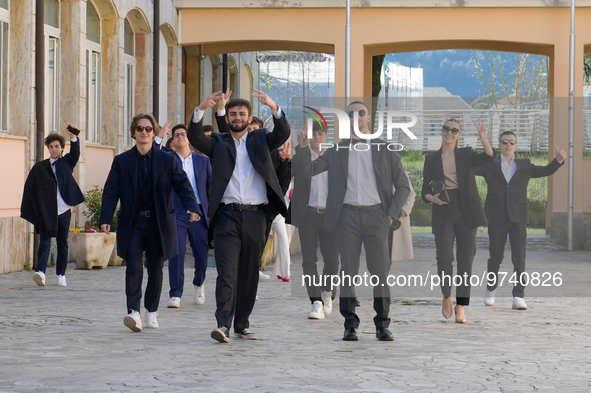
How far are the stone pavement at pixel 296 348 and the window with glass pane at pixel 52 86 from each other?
4828mm

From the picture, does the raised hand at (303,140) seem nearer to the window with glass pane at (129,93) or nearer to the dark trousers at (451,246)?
the dark trousers at (451,246)

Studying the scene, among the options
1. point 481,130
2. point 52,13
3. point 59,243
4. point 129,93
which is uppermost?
point 52,13

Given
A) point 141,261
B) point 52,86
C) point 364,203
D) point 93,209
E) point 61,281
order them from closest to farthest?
point 364,203, point 141,261, point 61,281, point 93,209, point 52,86

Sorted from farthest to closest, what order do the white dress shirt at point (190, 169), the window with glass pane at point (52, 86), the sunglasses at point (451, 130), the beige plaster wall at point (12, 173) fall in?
the window with glass pane at point (52, 86), the beige plaster wall at point (12, 173), the white dress shirt at point (190, 169), the sunglasses at point (451, 130)

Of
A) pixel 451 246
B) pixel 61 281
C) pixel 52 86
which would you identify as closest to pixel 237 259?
pixel 451 246

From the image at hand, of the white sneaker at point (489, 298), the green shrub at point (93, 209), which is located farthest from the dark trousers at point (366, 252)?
the green shrub at point (93, 209)

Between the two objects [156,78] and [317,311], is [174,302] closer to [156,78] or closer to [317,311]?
[317,311]

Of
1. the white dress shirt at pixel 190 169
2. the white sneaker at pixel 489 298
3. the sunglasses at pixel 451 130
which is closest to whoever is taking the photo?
the sunglasses at pixel 451 130

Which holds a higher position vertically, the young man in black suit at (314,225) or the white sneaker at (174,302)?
the young man in black suit at (314,225)

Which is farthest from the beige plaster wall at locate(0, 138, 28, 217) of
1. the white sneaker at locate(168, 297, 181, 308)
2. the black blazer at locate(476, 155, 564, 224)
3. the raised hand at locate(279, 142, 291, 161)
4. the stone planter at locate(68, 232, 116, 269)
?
the black blazer at locate(476, 155, 564, 224)

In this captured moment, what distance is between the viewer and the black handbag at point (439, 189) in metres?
8.65

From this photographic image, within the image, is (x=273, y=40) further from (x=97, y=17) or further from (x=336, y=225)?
(x=336, y=225)

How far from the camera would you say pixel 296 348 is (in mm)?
6793

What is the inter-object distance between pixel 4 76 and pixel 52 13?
6.38ft
